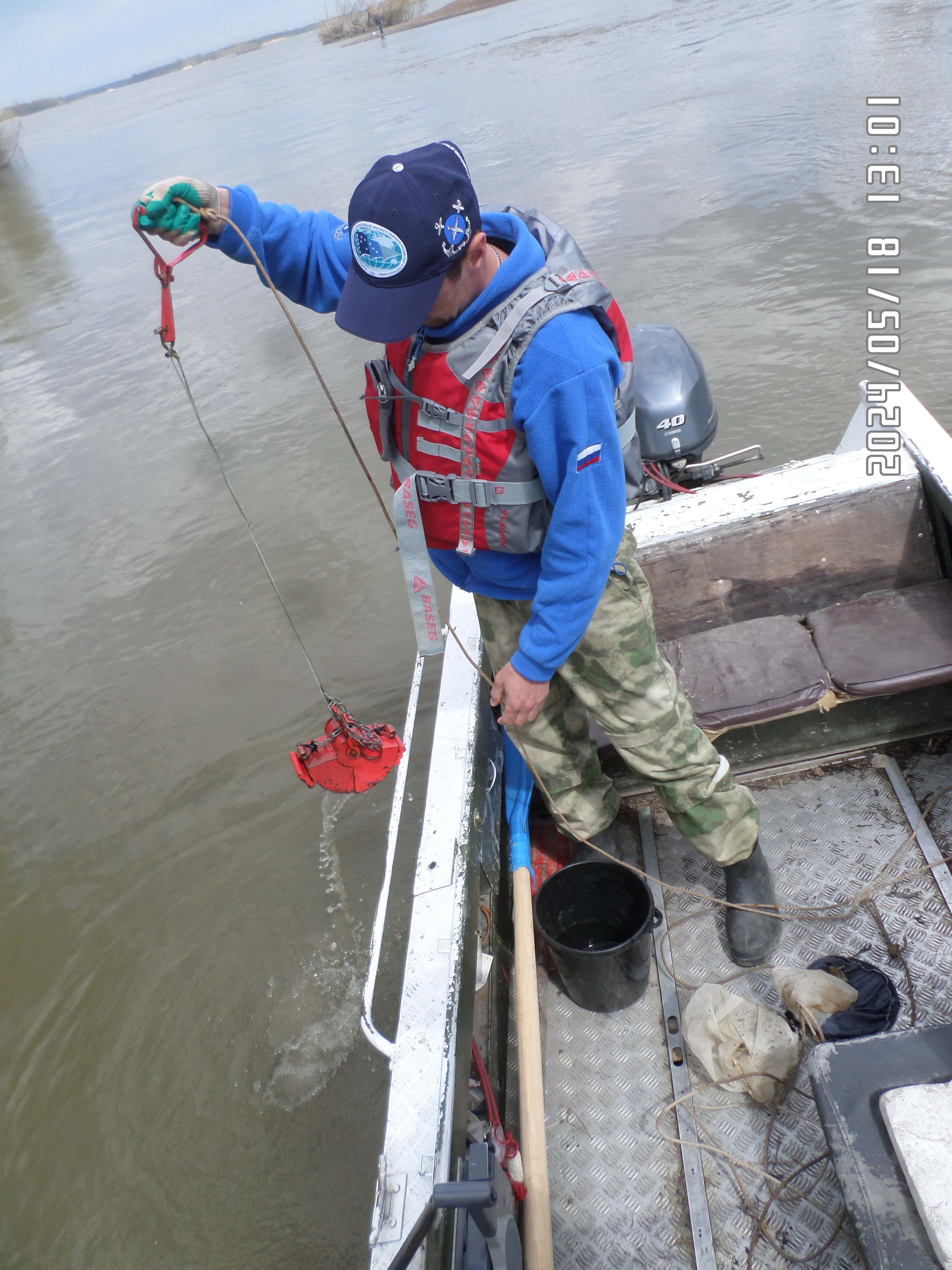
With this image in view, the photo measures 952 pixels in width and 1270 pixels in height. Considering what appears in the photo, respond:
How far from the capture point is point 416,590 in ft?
6.27

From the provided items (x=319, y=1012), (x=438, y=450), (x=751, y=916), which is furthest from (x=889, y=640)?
(x=319, y=1012)

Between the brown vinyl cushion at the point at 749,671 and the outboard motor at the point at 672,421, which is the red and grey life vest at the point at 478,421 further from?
the outboard motor at the point at 672,421

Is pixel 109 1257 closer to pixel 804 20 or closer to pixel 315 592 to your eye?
pixel 315 592

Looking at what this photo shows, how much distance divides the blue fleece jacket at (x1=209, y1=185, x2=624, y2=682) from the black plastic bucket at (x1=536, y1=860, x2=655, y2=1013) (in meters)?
0.82

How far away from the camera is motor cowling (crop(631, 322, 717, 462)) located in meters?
3.43

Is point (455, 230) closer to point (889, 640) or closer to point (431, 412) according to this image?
point (431, 412)

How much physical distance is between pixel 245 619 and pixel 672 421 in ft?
10.6

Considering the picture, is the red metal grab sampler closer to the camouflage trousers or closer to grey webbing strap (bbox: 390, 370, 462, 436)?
the camouflage trousers

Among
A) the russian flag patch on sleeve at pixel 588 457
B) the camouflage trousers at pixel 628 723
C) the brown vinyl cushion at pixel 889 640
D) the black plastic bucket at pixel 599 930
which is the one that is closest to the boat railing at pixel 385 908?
the camouflage trousers at pixel 628 723

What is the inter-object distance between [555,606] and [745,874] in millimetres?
1164

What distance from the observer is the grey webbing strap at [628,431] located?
1.76 m

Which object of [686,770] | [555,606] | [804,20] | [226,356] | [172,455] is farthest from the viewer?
[804,20]

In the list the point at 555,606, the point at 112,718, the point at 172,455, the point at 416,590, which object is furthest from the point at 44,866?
the point at 172,455

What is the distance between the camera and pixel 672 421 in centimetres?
343
